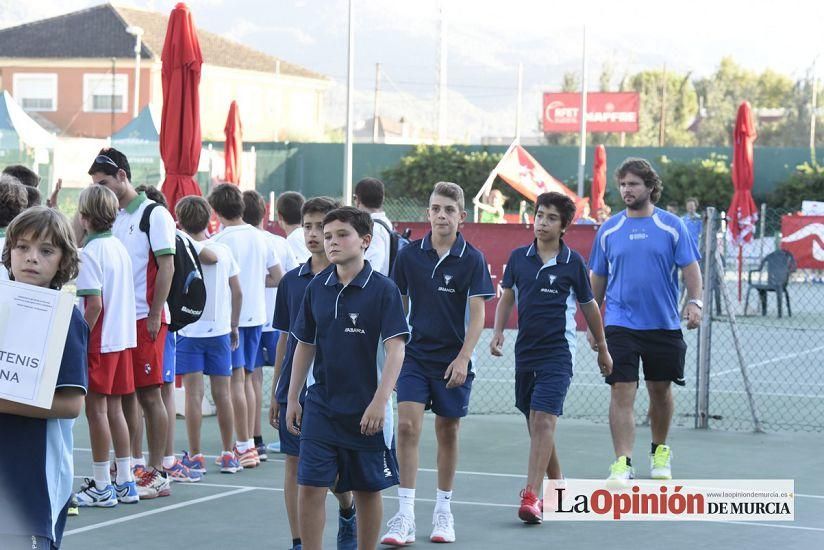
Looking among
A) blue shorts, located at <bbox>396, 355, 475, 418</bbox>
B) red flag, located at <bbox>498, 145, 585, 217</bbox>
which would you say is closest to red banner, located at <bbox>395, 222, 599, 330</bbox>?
blue shorts, located at <bbox>396, 355, 475, 418</bbox>

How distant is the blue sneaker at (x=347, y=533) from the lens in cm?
652

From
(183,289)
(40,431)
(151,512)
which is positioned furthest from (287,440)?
(40,431)

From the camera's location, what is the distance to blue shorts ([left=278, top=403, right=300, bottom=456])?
6566 mm

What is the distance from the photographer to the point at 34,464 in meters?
4.23

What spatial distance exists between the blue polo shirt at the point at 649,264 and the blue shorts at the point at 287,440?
3015mm

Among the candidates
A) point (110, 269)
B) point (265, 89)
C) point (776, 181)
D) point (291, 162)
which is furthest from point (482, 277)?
point (265, 89)

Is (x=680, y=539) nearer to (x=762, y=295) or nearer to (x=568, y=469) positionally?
(x=568, y=469)

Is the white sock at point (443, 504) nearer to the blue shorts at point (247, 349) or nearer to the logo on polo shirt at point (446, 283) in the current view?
the logo on polo shirt at point (446, 283)

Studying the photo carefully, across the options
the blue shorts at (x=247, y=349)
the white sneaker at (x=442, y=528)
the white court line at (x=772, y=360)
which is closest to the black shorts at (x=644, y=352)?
the white sneaker at (x=442, y=528)

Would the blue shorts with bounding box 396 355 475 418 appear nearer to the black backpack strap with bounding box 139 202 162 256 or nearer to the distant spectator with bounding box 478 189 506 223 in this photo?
the black backpack strap with bounding box 139 202 162 256

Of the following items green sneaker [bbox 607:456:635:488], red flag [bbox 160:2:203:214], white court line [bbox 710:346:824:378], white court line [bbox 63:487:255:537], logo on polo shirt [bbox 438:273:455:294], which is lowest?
white court line [bbox 63:487:255:537]

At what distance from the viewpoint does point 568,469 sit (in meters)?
9.41

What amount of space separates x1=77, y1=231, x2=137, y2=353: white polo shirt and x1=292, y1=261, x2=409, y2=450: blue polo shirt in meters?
2.05

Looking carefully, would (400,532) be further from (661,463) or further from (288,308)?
(661,463)
